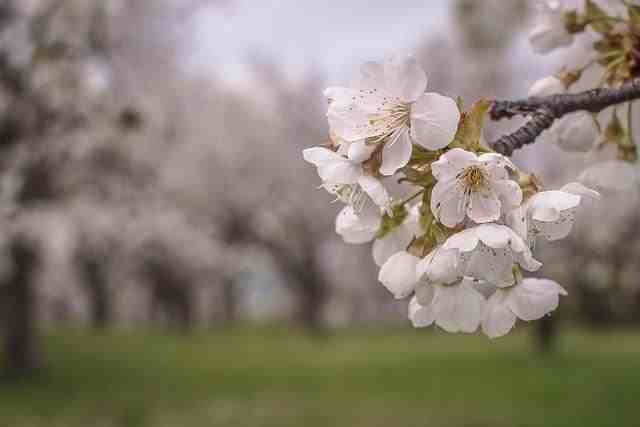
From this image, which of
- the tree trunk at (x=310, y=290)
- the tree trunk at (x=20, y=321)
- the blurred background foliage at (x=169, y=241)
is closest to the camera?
the blurred background foliage at (x=169, y=241)

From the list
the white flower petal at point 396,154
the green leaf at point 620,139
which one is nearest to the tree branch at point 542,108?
the white flower petal at point 396,154

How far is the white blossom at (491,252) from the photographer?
0.69m

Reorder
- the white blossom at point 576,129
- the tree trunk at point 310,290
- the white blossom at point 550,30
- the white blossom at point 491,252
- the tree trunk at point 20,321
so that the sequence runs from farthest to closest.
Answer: the tree trunk at point 310,290, the tree trunk at point 20,321, the white blossom at point 550,30, the white blossom at point 576,129, the white blossom at point 491,252

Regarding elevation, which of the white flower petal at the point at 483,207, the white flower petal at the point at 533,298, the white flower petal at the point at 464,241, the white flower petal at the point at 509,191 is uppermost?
the white flower petal at the point at 509,191

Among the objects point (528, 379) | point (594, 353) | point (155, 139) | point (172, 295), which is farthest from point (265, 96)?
point (528, 379)

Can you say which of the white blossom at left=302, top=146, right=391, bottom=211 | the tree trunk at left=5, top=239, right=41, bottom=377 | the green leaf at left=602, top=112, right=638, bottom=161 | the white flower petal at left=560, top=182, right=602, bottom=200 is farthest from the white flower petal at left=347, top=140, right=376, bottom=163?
the tree trunk at left=5, top=239, right=41, bottom=377

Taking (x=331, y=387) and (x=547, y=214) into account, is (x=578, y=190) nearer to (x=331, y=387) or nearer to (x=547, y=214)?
(x=547, y=214)

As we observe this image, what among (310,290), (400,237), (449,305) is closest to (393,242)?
(400,237)

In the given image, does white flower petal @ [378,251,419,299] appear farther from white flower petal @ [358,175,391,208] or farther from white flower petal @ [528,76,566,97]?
white flower petal @ [528,76,566,97]

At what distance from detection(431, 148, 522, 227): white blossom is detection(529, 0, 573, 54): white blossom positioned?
49 cm

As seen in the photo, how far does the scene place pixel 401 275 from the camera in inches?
32.0

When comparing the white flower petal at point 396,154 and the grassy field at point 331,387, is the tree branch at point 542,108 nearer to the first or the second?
the white flower petal at point 396,154

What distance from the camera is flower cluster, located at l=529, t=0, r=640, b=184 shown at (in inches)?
39.8

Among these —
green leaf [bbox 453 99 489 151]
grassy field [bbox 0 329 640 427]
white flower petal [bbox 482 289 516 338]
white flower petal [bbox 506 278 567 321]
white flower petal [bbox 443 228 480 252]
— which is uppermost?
green leaf [bbox 453 99 489 151]
